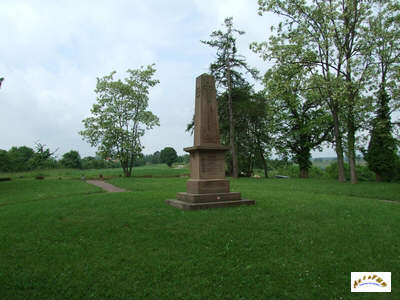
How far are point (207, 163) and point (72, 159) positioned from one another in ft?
183

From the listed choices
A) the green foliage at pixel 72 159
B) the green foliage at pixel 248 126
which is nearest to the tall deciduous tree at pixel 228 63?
the green foliage at pixel 248 126

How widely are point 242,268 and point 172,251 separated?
1.51 metres

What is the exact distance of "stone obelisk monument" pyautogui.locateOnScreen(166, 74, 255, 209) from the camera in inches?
390

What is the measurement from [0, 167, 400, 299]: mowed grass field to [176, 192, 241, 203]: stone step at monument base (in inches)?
29.8

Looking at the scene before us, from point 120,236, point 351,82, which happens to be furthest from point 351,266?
point 351,82

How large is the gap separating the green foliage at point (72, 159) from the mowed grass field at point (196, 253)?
5274cm

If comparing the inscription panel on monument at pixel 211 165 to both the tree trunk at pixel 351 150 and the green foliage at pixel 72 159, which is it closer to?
the tree trunk at pixel 351 150

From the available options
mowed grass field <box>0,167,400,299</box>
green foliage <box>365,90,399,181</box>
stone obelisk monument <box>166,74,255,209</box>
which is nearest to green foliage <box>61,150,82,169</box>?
green foliage <box>365,90,399,181</box>

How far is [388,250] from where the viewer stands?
6.21m

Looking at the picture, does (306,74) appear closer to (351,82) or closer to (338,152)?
(351,82)

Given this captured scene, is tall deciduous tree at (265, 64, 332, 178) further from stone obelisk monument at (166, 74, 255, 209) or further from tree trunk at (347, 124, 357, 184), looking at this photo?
stone obelisk monument at (166, 74, 255, 209)

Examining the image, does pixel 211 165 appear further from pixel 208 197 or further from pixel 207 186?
pixel 208 197

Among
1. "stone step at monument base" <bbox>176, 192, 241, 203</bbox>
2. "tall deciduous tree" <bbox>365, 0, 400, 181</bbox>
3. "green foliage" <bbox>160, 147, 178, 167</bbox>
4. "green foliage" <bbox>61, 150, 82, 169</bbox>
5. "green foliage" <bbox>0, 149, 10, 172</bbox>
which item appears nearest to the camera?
"stone step at monument base" <bbox>176, 192, 241, 203</bbox>

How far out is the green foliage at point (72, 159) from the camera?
58219 mm
